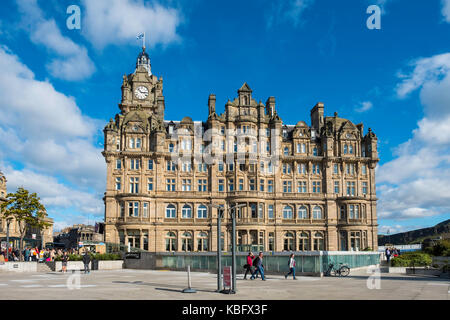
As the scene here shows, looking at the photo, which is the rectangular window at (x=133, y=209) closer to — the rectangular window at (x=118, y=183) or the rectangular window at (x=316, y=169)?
the rectangular window at (x=118, y=183)

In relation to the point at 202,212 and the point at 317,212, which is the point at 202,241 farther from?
the point at 317,212

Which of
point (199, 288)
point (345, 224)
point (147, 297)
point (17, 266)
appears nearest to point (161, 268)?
point (17, 266)

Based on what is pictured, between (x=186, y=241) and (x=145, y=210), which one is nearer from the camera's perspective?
(x=145, y=210)

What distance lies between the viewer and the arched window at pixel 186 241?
67.6 metres

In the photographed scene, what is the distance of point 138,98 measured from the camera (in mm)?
76375

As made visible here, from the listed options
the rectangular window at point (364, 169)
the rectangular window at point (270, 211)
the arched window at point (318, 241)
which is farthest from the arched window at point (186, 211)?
the rectangular window at point (364, 169)

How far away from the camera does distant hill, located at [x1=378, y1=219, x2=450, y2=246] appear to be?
94.0 meters

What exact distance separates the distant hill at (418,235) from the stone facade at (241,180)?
101 feet

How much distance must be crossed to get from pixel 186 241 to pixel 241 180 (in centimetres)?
1213

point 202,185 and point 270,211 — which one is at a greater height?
point 202,185

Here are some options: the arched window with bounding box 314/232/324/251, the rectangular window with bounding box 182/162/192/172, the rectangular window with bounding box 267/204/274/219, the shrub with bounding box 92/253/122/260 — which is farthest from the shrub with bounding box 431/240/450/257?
the rectangular window with bounding box 182/162/192/172

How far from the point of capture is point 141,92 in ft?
252

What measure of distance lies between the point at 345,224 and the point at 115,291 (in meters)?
52.4

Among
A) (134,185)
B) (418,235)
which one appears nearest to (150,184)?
(134,185)
